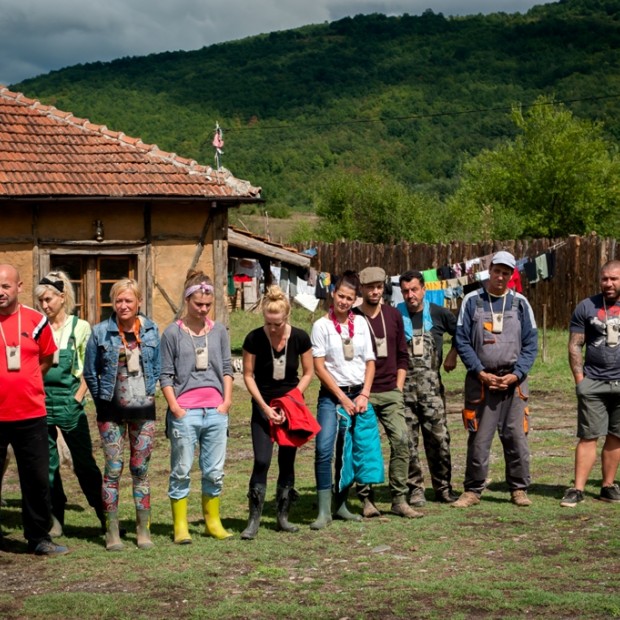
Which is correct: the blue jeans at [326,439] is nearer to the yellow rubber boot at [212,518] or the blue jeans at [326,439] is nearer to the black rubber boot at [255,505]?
the black rubber boot at [255,505]

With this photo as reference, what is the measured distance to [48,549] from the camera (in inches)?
276

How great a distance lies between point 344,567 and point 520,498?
7.67ft

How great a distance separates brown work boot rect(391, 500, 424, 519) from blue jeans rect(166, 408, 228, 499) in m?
1.51

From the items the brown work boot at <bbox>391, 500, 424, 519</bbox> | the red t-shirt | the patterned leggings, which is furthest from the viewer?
the brown work boot at <bbox>391, 500, 424, 519</bbox>

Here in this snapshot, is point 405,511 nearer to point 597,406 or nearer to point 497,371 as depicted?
point 497,371

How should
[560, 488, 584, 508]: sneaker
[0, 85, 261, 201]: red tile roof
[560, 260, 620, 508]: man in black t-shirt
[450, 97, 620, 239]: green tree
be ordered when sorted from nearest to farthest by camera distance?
[560, 488, 584, 508]: sneaker → [560, 260, 620, 508]: man in black t-shirt → [0, 85, 261, 201]: red tile roof → [450, 97, 620, 239]: green tree

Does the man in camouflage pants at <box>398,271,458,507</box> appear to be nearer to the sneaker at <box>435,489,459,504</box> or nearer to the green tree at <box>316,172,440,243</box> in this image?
the sneaker at <box>435,489,459,504</box>

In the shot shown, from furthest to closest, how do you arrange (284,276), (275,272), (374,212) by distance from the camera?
(374,212)
(284,276)
(275,272)

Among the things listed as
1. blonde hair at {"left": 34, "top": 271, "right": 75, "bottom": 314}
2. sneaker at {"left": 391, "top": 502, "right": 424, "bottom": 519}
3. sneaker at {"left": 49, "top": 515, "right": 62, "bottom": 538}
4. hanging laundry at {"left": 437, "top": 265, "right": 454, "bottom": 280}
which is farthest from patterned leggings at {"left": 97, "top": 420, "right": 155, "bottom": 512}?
hanging laundry at {"left": 437, "top": 265, "right": 454, "bottom": 280}

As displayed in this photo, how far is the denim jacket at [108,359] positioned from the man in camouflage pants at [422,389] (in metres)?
2.22

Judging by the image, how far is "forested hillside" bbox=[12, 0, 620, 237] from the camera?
261 ft

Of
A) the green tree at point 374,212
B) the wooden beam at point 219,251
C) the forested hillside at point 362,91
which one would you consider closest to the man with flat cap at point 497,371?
the wooden beam at point 219,251

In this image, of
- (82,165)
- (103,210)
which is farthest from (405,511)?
(82,165)

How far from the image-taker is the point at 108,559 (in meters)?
6.87
